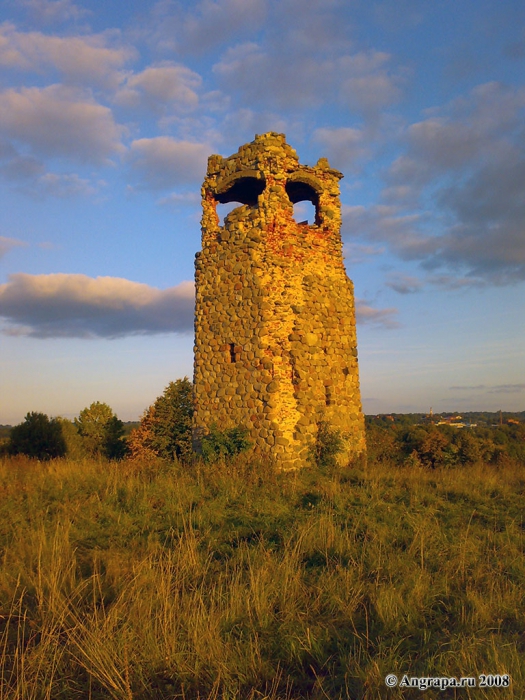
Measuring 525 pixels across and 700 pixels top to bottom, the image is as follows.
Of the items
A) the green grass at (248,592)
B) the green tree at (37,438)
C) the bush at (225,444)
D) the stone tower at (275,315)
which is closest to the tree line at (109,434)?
the green tree at (37,438)

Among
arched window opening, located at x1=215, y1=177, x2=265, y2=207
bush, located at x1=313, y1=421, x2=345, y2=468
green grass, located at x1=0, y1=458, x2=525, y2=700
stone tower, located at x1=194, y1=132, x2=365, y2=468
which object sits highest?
arched window opening, located at x1=215, y1=177, x2=265, y2=207

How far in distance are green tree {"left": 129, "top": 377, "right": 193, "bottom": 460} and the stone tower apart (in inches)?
116

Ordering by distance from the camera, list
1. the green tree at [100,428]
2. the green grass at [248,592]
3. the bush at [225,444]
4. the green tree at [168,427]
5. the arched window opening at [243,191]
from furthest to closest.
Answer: the green tree at [100,428] < the green tree at [168,427] < the arched window opening at [243,191] < the bush at [225,444] < the green grass at [248,592]

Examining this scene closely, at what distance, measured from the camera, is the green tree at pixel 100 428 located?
25237 millimetres

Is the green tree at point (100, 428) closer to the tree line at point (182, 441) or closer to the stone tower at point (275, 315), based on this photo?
the tree line at point (182, 441)

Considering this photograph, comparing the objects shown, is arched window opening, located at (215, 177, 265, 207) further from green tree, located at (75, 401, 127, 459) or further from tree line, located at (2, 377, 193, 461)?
green tree, located at (75, 401, 127, 459)

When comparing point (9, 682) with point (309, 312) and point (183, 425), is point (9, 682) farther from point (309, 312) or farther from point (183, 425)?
point (183, 425)

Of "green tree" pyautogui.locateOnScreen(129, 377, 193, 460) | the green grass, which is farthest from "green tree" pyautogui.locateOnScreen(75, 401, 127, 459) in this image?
the green grass

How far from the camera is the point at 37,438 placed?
2134cm

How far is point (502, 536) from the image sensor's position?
6.02m

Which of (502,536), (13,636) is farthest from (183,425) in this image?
(13,636)

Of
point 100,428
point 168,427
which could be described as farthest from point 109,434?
point 168,427

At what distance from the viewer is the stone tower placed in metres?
10.3

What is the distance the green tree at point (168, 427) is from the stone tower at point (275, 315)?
9.69 feet
